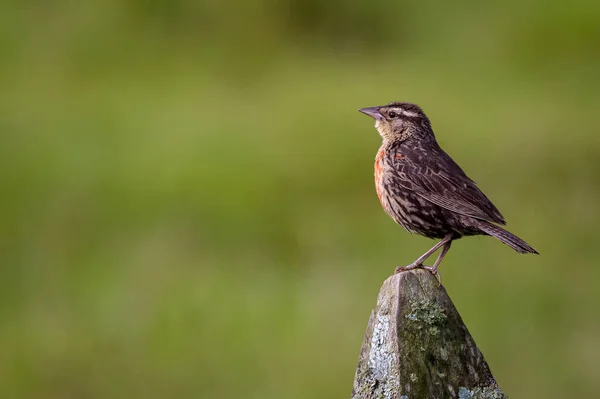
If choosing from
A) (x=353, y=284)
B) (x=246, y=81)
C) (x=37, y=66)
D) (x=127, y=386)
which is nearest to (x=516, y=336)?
(x=353, y=284)

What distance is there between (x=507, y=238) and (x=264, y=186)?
7.20 metres

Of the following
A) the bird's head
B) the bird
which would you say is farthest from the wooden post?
the bird's head

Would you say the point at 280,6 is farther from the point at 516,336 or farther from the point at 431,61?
the point at 516,336

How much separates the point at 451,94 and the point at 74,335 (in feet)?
21.0

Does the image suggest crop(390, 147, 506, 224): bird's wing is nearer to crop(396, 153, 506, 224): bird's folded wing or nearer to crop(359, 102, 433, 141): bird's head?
crop(396, 153, 506, 224): bird's folded wing

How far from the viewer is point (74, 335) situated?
12.0 m

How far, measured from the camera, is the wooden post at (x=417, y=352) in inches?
186

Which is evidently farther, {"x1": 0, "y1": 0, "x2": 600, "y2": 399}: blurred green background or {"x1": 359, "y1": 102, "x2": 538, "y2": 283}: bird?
{"x1": 0, "y1": 0, "x2": 600, "y2": 399}: blurred green background

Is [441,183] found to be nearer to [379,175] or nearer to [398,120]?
[379,175]

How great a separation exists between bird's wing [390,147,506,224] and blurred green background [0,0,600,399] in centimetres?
380

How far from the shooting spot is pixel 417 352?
15.6ft

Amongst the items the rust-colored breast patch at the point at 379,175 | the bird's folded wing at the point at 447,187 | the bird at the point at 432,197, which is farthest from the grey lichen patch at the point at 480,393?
the rust-colored breast patch at the point at 379,175

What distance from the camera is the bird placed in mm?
6891

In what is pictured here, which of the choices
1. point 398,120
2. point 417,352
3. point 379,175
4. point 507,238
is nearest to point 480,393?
point 417,352
